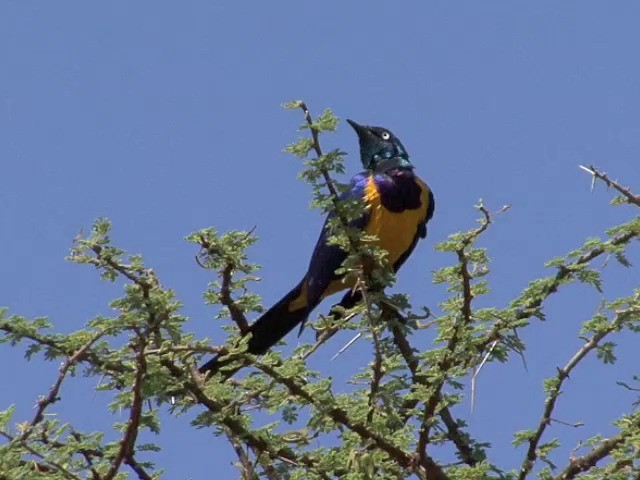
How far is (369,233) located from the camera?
722cm

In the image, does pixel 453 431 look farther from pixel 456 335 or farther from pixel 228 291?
pixel 228 291

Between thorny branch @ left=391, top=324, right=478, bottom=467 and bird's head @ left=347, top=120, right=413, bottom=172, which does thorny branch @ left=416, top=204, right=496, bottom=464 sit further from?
bird's head @ left=347, top=120, right=413, bottom=172

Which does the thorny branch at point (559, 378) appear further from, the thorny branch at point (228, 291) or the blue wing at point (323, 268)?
the blue wing at point (323, 268)

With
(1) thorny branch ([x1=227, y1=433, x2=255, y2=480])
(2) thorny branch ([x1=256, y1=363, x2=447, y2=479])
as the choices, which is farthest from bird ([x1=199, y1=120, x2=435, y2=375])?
(2) thorny branch ([x1=256, y1=363, x2=447, y2=479])

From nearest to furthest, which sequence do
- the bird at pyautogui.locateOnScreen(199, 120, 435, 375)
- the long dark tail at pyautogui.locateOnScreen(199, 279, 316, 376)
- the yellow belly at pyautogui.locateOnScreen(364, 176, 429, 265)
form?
the long dark tail at pyautogui.locateOnScreen(199, 279, 316, 376) < the bird at pyautogui.locateOnScreen(199, 120, 435, 375) < the yellow belly at pyautogui.locateOnScreen(364, 176, 429, 265)

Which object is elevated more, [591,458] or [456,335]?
[456,335]

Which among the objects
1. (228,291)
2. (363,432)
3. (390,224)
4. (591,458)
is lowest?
(591,458)

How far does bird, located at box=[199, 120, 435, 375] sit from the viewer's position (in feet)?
23.5

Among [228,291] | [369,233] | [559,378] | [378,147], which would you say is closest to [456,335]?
[559,378]

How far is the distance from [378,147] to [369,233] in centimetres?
140

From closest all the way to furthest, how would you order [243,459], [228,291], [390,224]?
[243,459], [228,291], [390,224]

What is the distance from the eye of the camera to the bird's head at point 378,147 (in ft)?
27.1

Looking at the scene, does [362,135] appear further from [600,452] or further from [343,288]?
[600,452]

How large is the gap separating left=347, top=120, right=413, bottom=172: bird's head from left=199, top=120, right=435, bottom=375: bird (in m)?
0.20
